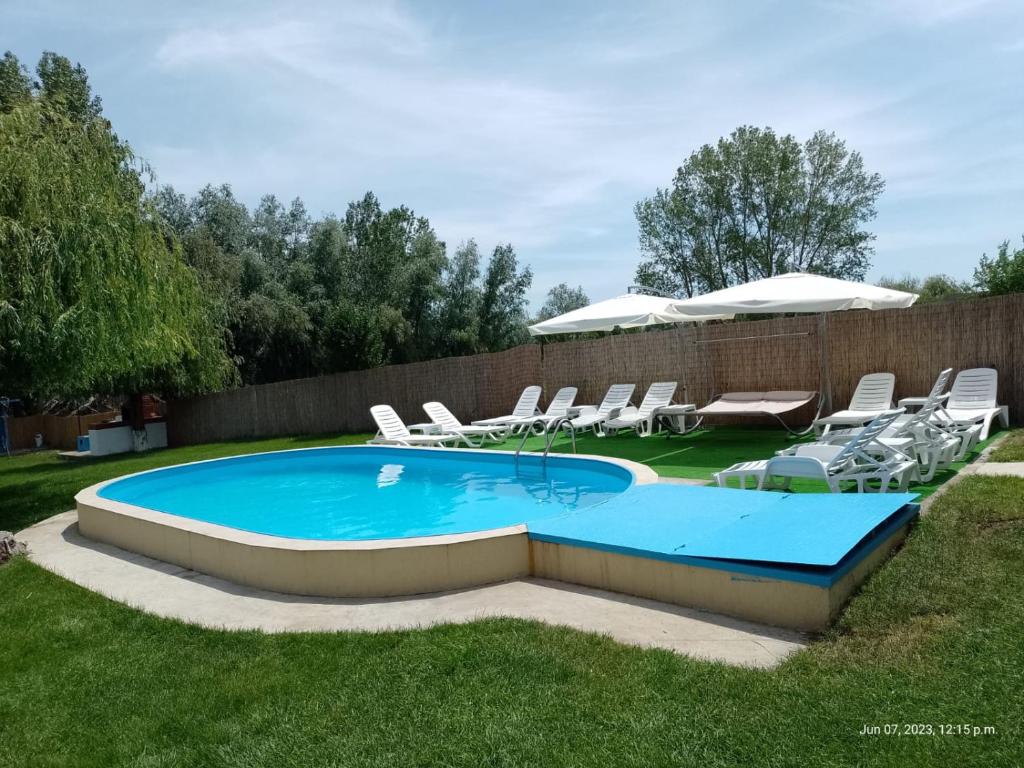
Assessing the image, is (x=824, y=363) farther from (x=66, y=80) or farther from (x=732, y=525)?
(x=66, y=80)

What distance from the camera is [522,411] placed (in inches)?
571

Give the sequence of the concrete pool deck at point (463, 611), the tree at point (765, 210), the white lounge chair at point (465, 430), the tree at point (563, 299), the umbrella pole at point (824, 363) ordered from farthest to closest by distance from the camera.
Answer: the tree at point (563, 299), the tree at point (765, 210), the white lounge chair at point (465, 430), the umbrella pole at point (824, 363), the concrete pool deck at point (463, 611)

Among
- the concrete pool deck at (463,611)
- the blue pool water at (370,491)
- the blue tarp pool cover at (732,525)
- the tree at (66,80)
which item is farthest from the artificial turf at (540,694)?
the tree at (66,80)

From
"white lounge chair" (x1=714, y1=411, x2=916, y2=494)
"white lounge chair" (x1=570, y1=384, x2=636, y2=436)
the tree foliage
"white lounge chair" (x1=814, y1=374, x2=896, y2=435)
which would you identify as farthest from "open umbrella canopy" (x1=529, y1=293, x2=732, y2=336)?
the tree foliage

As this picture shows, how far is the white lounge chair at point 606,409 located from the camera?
12555 mm

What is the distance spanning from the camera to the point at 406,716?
2949 mm

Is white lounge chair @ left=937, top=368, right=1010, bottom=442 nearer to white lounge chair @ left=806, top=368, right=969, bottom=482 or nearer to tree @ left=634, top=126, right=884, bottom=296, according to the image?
white lounge chair @ left=806, top=368, right=969, bottom=482

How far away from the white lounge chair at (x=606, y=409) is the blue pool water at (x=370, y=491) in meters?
2.60

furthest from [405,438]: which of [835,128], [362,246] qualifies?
[835,128]

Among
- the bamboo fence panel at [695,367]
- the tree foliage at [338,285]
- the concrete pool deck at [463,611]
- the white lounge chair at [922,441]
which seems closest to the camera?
the concrete pool deck at [463,611]

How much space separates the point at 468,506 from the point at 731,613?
462cm

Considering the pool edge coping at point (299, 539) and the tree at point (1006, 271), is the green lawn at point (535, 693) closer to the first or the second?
the pool edge coping at point (299, 539)

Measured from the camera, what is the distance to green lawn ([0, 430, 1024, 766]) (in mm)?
2596

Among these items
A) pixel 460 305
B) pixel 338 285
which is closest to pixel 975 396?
pixel 460 305
